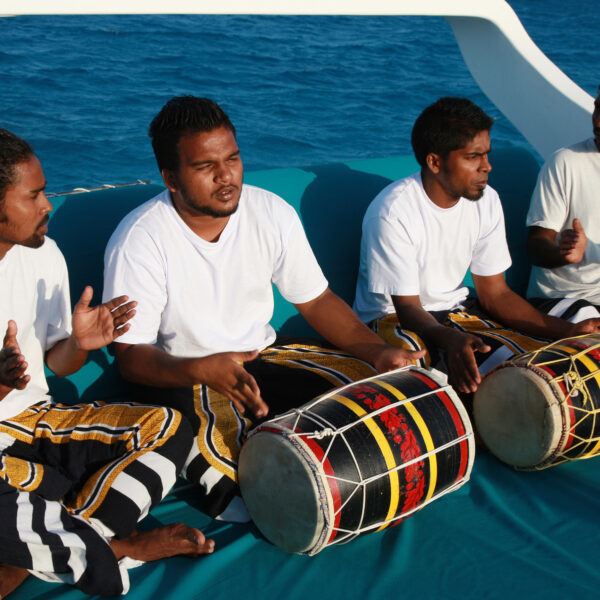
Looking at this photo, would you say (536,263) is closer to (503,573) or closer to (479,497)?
(479,497)

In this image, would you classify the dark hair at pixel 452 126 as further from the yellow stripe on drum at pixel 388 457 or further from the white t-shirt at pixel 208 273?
the yellow stripe on drum at pixel 388 457

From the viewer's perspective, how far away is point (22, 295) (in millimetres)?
2348

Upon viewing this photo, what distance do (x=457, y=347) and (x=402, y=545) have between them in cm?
71

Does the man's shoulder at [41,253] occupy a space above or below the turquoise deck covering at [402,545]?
above

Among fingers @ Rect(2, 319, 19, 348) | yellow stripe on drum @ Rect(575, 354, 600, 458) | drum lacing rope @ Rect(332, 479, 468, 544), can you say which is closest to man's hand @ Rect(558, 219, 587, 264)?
yellow stripe on drum @ Rect(575, 354, 600, 458)

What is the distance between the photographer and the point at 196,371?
227cm

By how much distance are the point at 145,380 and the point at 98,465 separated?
0.32 meters

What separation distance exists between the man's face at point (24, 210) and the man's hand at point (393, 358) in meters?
1.13

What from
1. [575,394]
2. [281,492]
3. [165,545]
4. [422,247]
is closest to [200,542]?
[165,545]

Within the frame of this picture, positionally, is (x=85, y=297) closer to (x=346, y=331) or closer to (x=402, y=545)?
(x=346, y=331)

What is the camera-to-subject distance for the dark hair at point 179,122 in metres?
2.49

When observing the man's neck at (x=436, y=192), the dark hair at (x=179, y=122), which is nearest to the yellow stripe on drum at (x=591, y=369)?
the man's neck at (x=436, y=192)

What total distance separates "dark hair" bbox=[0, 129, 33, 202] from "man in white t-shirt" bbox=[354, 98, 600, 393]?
1343mm

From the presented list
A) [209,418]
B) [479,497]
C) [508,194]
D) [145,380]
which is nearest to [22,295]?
[145,380]
